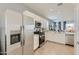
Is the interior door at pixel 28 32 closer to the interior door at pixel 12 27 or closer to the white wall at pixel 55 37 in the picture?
the interior door at pixel 12 27

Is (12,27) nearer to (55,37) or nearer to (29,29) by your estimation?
(29,29)

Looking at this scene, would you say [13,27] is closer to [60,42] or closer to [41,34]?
[41,34]

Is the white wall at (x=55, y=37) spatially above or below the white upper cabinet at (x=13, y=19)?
below

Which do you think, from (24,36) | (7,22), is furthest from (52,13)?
(7,22)

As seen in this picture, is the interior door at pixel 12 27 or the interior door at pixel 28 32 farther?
the interior door at pixel 28 32

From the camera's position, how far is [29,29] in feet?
6.16

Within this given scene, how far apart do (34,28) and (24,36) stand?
0.84 ft

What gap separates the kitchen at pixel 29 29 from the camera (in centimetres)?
153

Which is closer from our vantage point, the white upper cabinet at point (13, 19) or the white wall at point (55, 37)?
the white upper cabinet at point (13, 19)

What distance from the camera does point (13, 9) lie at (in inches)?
64.6

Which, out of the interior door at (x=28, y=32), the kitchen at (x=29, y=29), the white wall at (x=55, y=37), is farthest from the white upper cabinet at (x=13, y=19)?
the white wall at (x=55, y=37)

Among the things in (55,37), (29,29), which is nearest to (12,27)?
(29,29)

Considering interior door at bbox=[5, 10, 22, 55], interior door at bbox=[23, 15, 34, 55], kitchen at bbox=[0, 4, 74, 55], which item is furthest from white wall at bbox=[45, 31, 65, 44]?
interior door at bbox=[5, 10, 22, 55]

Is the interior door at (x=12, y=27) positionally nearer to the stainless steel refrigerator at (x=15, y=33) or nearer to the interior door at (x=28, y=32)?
the stainless steel refrigerator at (x=15, y=33)
